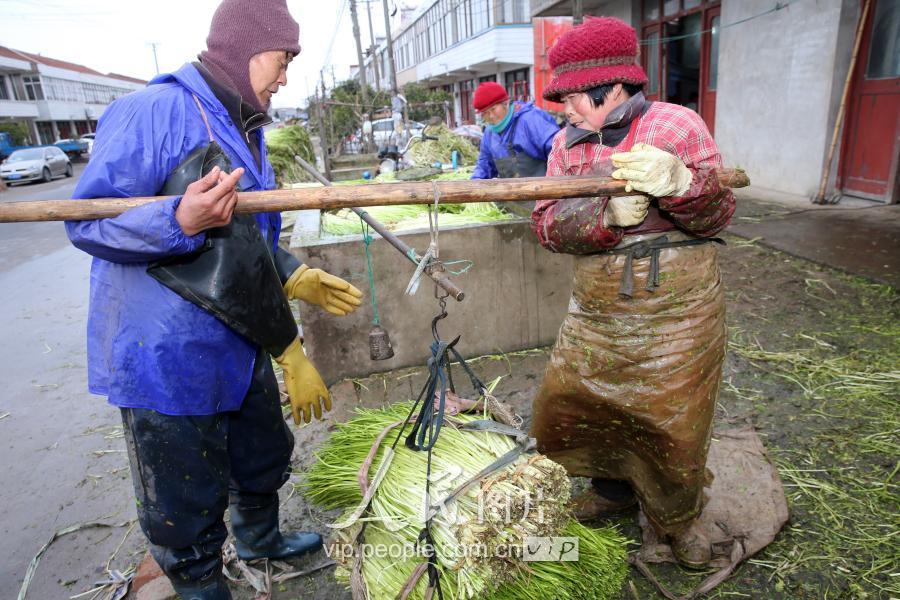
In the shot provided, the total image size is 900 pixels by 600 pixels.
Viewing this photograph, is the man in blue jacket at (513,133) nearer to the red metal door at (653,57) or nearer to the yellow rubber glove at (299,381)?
the yellow rubber glove at (299,381)

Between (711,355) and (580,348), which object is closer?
(711,355)

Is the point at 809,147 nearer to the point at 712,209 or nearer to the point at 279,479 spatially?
the point at 712,209

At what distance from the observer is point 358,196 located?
1869mm

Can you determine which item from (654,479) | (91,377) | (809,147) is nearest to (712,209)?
(654,479)

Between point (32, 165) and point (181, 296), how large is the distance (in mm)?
27176

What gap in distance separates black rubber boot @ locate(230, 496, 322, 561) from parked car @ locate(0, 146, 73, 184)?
26.8 metres

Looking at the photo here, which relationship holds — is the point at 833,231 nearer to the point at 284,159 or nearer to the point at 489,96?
the point at 489,96

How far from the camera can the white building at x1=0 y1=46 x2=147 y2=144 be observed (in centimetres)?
4303

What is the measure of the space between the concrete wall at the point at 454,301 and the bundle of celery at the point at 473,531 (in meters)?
2.03

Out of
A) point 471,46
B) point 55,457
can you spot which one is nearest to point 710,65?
point 55,457

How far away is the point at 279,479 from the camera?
265 centimetres

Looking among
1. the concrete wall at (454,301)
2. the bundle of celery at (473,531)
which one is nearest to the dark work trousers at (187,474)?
the bundle of celery at (473,531)

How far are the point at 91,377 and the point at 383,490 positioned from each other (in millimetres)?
1139

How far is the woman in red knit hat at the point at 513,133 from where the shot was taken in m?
5.15
